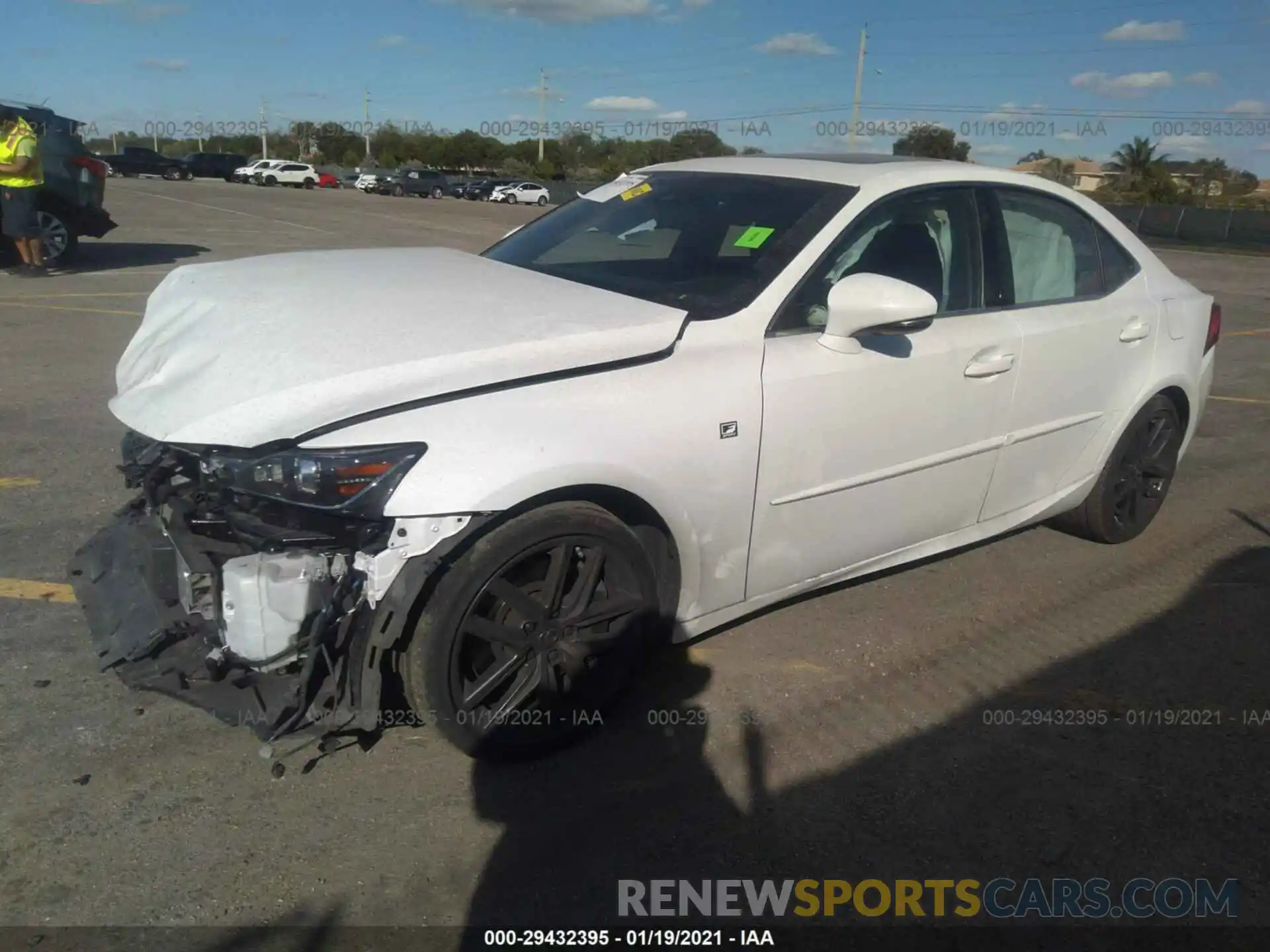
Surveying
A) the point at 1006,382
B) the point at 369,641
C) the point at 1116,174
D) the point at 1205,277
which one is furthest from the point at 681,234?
the point at 1116,174

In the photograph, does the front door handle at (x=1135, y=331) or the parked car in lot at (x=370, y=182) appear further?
the parked car in lot at (x=370, y=182)

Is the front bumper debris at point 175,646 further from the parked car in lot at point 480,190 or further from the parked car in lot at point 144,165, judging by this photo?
the parked car in lot at point 144,165

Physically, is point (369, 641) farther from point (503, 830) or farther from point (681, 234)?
point (681, 234)

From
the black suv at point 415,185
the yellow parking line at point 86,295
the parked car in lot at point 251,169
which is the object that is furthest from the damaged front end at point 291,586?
the parked car in lot at point 251,169

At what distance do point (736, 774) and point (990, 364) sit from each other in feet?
5.74

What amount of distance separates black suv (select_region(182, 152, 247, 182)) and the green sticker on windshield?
5282 centimetres

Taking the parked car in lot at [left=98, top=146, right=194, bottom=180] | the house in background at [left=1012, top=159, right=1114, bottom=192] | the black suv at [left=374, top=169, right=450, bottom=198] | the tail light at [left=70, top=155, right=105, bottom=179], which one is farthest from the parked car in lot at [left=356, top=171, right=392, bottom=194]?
the tail light at [left=70, top=155, right=105, bottom=179]

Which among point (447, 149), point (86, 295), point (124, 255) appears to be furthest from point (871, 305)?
point (447, 149)

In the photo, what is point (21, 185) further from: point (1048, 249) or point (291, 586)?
point (1048, 249)

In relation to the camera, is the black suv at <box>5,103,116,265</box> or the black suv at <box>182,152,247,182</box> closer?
the black suv at <box>5,103,116,265</box>

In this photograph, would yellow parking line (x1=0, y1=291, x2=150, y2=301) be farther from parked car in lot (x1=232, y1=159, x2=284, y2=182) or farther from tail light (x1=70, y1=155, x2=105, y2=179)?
parked car in lot (x1=232, y1=159, x2=284, y2=182)

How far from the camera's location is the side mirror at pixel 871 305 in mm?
3047

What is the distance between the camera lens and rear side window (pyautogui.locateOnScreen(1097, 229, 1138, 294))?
14.3 feet

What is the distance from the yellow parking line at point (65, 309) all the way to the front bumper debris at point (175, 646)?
6.88 metres
